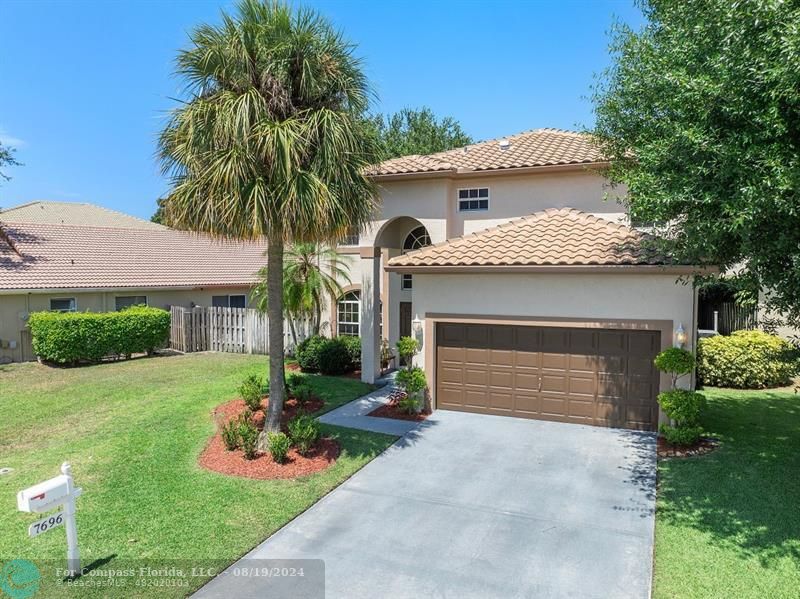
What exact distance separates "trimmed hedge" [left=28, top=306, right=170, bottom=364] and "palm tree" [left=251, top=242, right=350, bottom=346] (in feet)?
16.9

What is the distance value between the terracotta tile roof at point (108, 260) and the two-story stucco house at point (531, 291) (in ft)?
25.7

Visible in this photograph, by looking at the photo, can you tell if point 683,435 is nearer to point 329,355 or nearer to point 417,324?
point 417,324

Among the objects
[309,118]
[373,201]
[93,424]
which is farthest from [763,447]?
[93,424]

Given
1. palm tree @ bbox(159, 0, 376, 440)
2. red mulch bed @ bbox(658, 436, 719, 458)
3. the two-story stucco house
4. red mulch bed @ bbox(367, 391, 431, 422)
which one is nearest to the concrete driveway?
red mulch bed @ bbox(658, 436, 719, 458)

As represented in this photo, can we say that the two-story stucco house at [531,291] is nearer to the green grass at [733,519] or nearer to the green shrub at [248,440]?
the green grass at [733,519]

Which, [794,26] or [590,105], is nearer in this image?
[794,26]

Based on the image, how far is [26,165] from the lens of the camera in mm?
24625

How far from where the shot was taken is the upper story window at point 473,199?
637 inches

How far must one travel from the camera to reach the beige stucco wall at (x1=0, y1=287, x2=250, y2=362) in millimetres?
19031

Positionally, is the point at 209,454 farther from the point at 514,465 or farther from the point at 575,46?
the point at 575,46

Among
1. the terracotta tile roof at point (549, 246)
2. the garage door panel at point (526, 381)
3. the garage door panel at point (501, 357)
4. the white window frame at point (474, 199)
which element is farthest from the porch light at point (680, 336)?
the white window frame at point (474, 199)

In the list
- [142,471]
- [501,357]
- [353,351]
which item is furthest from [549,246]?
[142,471]

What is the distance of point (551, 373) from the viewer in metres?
12.6

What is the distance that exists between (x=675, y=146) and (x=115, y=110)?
19372mm
